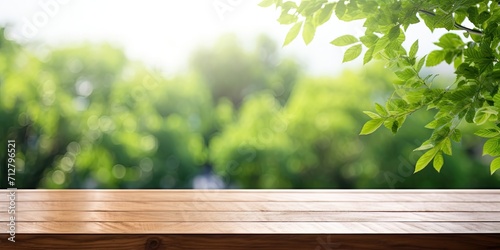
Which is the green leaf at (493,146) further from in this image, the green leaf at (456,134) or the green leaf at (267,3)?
the green leaf at (267,3)

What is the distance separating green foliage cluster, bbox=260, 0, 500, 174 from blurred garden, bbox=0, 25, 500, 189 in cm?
1415

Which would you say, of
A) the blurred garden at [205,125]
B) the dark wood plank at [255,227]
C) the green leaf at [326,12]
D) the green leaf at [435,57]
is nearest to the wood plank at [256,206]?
the dark wood plank at [255,227]

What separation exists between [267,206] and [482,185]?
713 inches

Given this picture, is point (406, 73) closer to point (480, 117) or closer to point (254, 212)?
point (480, 117)

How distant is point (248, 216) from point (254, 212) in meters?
0.06

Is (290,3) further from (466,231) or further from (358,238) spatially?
(466,231)

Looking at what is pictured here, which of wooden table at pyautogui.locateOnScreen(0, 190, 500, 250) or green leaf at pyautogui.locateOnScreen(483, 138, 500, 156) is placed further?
wooden table at pyautogui.locateOnScreen(0, 190, 500, 250)

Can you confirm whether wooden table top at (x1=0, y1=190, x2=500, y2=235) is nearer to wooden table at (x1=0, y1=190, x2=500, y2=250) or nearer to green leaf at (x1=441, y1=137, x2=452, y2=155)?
wooden table at (x1=0, y1=190, x2=500, y2=250)

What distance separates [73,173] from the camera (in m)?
16.4

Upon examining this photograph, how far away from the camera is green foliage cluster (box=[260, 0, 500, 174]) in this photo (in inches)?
37.0

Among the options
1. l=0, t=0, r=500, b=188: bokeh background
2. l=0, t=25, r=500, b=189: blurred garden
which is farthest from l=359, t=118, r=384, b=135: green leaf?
l=0, t=25, r=500, b=189: blurred garden

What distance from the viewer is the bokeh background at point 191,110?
15.3 meters

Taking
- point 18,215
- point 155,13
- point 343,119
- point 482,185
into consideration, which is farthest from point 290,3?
point 482,185

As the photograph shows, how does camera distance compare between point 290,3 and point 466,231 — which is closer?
point 290,3
